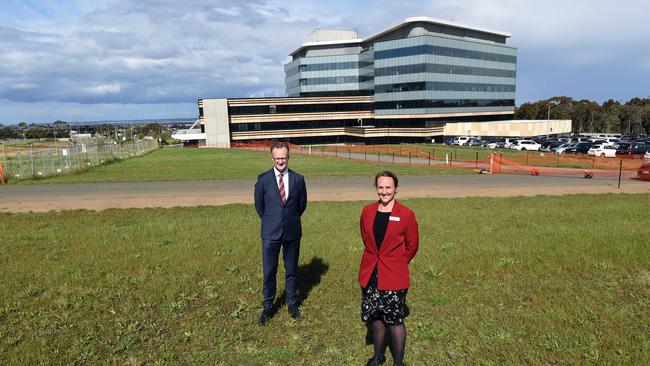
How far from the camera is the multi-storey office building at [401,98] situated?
81.1 metres

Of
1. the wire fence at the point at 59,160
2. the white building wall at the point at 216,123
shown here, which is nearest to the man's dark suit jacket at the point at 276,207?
the wire fence at the point at 59,160

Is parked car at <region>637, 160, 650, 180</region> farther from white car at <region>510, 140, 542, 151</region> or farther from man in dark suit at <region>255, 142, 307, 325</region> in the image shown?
white car at <region>510, 140, 542, 151</region>

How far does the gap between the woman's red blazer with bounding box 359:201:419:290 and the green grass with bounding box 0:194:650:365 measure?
106 cm

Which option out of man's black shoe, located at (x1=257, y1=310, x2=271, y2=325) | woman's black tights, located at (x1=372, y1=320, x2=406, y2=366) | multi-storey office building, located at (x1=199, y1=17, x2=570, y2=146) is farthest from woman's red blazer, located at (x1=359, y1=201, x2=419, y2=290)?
multi-storey office building, located at (x1=199, y1=17, x2=570, y2=146)

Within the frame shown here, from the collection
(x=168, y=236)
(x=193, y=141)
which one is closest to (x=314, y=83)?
(x=193, y=141)

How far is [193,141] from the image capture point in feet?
287

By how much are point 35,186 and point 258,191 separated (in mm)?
21383

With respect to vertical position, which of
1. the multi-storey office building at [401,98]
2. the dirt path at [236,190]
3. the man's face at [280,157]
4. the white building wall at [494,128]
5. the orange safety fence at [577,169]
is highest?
the multi-storey office building at [401,98]

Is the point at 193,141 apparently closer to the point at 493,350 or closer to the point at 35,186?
the point at 35,186

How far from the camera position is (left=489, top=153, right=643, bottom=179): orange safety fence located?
2602 cm

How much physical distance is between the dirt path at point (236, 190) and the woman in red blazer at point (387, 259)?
1270cm

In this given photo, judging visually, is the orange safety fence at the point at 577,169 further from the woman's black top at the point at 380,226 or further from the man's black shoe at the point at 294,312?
the woman's black top at the point at 380,226

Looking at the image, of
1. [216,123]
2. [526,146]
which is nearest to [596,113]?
[526,146]

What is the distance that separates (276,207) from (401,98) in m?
82.1
